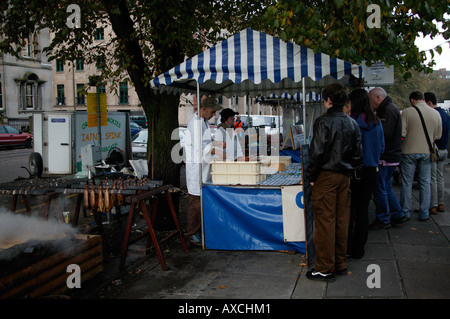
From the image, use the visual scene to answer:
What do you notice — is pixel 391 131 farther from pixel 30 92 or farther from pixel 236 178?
pixel 30 92

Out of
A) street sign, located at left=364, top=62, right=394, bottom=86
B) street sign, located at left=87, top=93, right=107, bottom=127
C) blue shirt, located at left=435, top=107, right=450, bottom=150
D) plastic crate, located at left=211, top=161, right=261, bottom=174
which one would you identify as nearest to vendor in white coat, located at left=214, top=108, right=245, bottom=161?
plastic crate, located at left=211, top=161, right=261, bottom=174

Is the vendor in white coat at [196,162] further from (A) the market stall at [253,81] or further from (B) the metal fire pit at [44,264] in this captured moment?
(B) the metal fire pit at [44,264]

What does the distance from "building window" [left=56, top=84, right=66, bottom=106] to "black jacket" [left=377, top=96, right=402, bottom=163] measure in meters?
55.4

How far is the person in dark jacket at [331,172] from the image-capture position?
420cm

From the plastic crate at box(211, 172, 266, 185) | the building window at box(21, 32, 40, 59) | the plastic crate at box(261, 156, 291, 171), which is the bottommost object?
the plastic crate at box(211, 172, 266, 185)

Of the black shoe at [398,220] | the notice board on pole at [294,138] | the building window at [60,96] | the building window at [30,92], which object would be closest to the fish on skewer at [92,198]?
the black shoe at [398,220]

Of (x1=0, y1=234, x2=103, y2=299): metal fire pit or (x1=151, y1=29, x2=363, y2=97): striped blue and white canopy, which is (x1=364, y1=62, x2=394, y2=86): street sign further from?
(x1=0, y1=234, x2=103, y2=299): metal fire pit

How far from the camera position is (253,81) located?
5.12m

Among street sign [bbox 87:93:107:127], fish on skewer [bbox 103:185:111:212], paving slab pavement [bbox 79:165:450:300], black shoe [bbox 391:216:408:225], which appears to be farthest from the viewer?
street sign [bbox 87:93:107:127]

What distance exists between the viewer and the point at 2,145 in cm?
2612

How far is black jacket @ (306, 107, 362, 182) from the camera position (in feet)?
13.7
